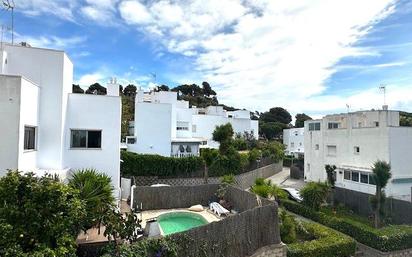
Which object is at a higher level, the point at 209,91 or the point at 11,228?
the point at 209,91

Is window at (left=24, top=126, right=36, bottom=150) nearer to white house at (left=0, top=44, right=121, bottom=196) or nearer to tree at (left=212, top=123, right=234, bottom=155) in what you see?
white house at (left=0, top=44, right=121, bottom=196)

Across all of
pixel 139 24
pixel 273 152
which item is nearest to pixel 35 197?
pixel 139 24

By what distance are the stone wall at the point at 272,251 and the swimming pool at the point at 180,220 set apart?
5143 mm

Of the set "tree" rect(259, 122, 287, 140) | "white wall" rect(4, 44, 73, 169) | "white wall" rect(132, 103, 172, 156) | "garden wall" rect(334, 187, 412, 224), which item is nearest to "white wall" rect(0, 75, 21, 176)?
"white wall" rect(4, 44, 73, 169)

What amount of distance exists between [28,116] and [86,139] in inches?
155

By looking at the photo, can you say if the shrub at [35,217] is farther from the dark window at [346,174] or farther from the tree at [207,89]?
the tree at [207,89]

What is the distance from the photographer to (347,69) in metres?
26.7

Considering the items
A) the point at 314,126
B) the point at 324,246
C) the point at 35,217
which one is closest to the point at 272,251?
the point at 324,246

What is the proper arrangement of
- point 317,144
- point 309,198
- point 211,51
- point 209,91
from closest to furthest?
point 309,198 → point 211,51 → point 317,144 → point 209,91

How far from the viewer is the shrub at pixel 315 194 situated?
2184 cm

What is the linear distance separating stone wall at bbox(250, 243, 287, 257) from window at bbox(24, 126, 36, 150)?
1069 centimetres

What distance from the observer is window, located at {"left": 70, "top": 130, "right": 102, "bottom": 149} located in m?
15.8

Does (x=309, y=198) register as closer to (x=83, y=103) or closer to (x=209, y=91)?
(x=83, y=103)

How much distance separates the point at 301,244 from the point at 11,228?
41.7 feet
